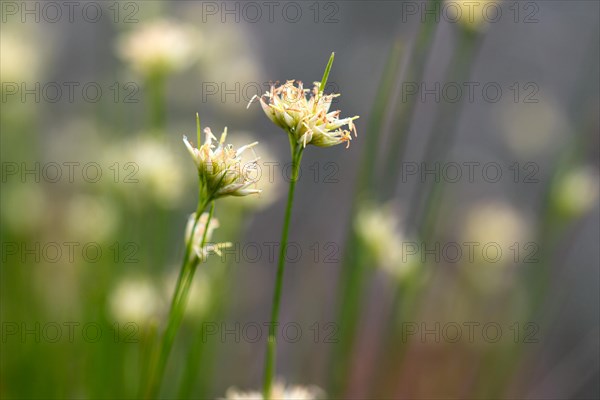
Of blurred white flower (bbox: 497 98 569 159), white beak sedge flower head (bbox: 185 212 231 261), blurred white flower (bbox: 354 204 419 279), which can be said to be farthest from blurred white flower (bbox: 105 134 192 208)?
blurred white flower (bbox: 497 98 569 159)

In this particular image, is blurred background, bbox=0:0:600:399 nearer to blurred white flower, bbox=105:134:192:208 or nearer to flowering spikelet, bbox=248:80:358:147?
blurred white flower, bbox=105:134:192:208

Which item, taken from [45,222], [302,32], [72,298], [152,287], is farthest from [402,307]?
[302,32]

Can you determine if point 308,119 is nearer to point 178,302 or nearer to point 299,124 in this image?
→ point 299,124

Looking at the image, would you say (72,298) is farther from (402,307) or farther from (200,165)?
(200,165)

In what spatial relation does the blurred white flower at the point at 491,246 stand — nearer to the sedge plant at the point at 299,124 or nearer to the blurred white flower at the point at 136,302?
the blurred white flower at the point at 136,302

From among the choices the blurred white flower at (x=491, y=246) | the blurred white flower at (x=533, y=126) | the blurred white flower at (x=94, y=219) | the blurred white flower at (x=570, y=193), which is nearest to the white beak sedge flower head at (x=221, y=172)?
the blurred white flower at (x=94, y=219)

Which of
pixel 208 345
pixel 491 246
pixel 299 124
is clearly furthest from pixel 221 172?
pixel 491 246
